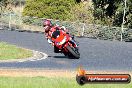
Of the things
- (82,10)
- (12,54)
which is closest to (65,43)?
(12,54)

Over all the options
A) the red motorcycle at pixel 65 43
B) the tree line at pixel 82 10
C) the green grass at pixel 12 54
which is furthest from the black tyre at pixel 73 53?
the tree line at pixel 82 10

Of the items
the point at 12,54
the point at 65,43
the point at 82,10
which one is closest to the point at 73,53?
the point at 65,43

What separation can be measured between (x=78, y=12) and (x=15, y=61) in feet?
87.0

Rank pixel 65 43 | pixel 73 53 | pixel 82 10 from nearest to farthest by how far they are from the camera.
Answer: pixel 73 53, pixel 65 43, pixel 82 10

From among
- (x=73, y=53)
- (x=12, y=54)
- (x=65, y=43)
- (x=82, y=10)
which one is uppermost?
(x=65, y=43)

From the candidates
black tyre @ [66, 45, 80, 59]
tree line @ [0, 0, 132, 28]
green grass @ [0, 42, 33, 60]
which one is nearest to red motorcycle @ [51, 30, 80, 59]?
black tyre @ [66, 45, 80, 59]

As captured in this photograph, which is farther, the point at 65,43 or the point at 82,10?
the point at 82,10

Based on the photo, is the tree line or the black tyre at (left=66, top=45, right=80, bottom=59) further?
the tree line

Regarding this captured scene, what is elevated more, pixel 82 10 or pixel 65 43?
pixel 65 43

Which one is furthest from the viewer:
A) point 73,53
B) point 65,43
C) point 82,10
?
point 82,10

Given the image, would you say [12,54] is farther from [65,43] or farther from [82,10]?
[82,10]

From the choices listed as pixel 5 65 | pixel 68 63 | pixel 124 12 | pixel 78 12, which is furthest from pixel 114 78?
pixel 78 12

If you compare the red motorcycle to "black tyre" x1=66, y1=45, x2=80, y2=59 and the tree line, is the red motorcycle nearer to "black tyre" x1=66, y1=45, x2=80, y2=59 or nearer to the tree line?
"black tyre" x1=66, y1=45, x2=80, y2=59

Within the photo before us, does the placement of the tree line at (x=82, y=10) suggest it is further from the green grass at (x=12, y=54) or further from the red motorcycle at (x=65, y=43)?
the red motorcycle at (x=65, y=43)
